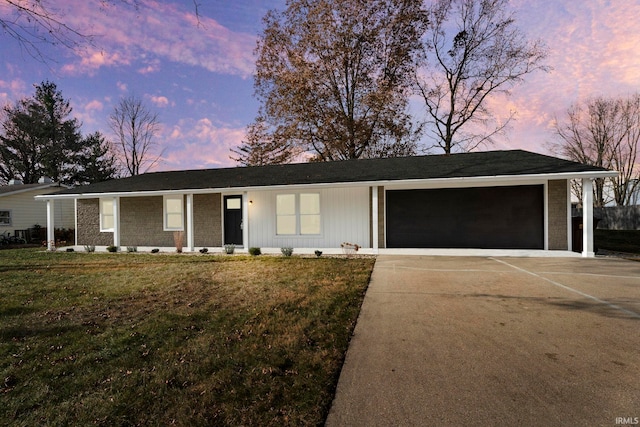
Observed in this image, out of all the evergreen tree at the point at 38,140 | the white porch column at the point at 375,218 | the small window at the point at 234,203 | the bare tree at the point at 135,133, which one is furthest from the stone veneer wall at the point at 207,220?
the evergreen tree at the point at 38,140

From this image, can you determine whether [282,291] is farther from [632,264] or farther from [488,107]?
[488,107]

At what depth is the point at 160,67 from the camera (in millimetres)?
12297

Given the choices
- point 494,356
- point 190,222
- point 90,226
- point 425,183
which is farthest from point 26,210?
point 494,356

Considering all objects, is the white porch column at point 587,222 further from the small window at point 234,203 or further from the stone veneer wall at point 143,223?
the stone veneer wall at point 143,223

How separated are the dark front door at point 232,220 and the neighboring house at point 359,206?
0.04m

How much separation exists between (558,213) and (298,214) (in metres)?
8.81

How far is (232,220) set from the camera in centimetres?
1266

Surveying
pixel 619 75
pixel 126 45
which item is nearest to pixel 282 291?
pixel 126 45

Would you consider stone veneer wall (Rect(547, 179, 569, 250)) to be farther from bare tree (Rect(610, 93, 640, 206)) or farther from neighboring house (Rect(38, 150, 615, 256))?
bare tree (Rect(610, 93, 640, 206))

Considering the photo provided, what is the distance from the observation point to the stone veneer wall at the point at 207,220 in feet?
41.4

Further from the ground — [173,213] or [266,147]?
[266,147]

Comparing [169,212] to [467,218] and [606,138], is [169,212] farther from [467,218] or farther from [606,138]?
[606,138]

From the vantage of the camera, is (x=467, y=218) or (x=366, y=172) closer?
(x=467, y=218)

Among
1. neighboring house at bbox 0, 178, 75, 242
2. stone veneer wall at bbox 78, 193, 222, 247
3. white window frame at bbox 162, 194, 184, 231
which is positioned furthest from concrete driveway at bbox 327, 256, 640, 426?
neighboring house at bbox 0, 178, 75, 242
